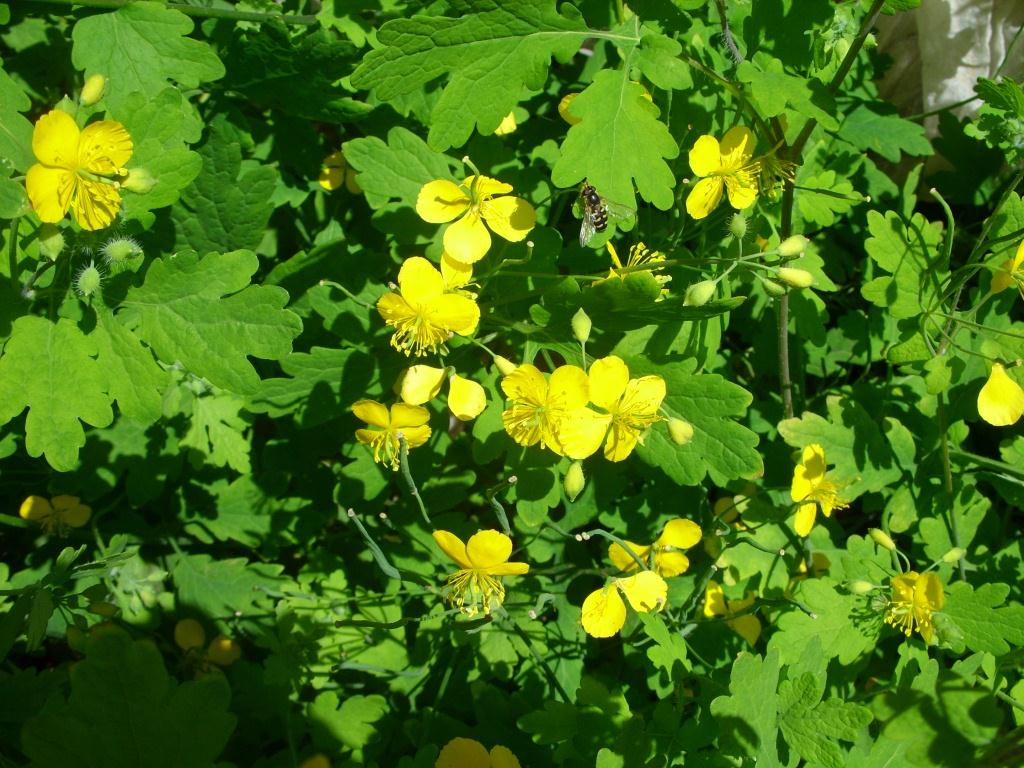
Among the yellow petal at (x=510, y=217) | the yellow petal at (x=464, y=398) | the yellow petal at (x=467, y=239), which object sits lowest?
the yellow petal at (x=464, y=398)

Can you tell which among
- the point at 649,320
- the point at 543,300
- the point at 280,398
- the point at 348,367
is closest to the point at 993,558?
the point at 649,320

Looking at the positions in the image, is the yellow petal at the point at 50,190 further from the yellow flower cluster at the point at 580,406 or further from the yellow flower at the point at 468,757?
the yellow flower at the point at 468,757

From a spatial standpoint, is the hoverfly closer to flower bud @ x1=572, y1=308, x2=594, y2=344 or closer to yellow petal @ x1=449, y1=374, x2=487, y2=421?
flower bud @ x1=572, y1=308, x2=594, y2=344

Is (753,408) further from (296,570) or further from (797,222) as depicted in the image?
(296,570)


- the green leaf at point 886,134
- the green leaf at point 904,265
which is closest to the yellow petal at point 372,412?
the green leaf at point 904,265

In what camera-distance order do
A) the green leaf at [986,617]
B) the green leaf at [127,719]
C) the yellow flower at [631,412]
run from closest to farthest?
the green leaf at [127,719] < the yellow flower at [631,412] < the green leaf at [986,617]
